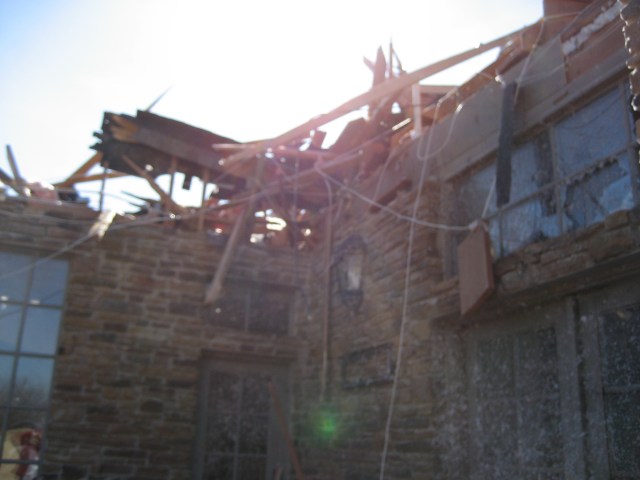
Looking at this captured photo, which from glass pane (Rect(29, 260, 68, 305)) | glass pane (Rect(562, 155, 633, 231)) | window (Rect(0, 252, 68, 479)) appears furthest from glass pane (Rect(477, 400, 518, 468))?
glass pane (Rect(29, 260, 68, 305))

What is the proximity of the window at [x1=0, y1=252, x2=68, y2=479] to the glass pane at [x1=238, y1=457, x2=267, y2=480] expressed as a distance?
81.6 inches

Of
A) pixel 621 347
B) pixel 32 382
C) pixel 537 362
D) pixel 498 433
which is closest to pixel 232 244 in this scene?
pixel 32 382

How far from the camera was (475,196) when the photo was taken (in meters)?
5.43

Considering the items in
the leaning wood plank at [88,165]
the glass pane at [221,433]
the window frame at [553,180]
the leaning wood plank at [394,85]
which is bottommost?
the glass pane at [221,433]

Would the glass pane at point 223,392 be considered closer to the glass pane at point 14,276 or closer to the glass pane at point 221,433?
the glass pane at point 221,433

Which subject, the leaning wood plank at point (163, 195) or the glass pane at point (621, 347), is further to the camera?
the leaning wood plank at point (163, 195)

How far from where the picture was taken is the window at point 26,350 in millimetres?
6289

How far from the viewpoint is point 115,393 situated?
261 inches

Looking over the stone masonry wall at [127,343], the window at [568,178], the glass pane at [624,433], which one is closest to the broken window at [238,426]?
the stone masonry wall at [127,343]

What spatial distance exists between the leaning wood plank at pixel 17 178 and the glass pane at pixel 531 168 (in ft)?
16.7

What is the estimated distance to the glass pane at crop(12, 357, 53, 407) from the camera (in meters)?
6.41

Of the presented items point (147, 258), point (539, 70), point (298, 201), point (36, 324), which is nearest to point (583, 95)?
point (539, 70)

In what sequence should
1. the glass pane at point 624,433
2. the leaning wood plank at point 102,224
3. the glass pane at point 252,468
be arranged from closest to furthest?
1. the glass pane at point 624,433
2. the leaning wood plank at point 102,224
3. the glass pane at point 252,468

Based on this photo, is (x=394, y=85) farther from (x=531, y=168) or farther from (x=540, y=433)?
(x=540, y=433)
